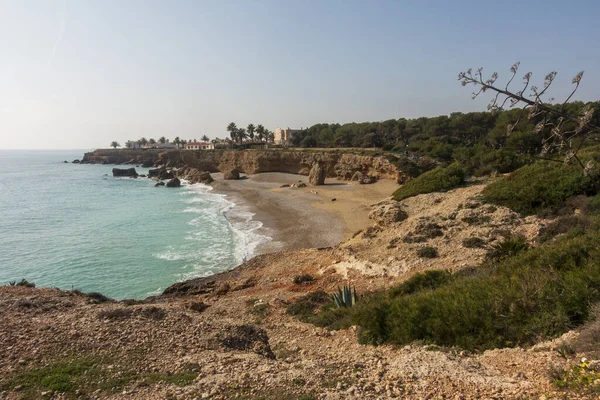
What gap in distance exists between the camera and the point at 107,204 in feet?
148

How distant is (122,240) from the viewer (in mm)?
28203

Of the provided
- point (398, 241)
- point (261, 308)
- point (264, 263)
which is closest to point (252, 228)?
point (264, 263)

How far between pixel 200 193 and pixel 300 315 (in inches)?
1728

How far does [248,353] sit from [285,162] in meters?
59.7

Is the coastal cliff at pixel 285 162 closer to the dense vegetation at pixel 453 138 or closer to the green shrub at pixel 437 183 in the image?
the dense vegetation at pixel 453 138

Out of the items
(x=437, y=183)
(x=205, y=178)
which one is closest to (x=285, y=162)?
(x=205, y=178)

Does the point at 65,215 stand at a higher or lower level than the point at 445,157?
lower

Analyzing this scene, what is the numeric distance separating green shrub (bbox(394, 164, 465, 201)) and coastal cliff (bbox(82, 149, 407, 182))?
15.9 metres

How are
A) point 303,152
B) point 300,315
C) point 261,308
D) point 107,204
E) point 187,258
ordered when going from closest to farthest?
point 300,315 → point 261,308 → point 187,258 → point 107,204 → point 303,152

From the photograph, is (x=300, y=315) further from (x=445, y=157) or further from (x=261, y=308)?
(x=445, y=157)

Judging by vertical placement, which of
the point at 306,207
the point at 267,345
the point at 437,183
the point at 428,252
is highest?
the point at 437,183

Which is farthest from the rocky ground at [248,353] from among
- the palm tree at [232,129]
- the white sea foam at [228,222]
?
the palm tree at [232,129]

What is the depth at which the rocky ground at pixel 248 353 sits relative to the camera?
18.0 ft

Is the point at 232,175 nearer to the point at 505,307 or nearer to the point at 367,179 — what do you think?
the point at 367,179
